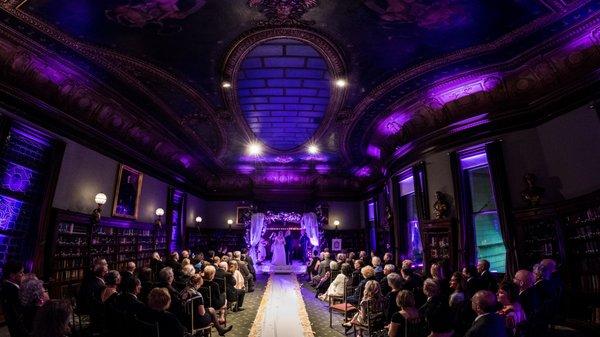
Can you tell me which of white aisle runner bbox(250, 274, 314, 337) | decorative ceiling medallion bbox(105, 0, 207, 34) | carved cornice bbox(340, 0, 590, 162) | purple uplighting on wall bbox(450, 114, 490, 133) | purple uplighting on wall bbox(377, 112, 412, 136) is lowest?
white aisle runner bbox(250, 274, 314, 337)

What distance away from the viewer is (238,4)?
5.97 m

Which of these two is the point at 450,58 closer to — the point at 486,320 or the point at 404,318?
the point at 404,318

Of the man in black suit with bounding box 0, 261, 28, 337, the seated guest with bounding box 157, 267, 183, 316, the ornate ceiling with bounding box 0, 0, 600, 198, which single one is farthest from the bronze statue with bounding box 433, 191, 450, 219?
the man in black suit with bounding box 0, 261, 28, 337

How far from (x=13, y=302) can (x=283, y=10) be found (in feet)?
20.2

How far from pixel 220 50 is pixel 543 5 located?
6.10 meters

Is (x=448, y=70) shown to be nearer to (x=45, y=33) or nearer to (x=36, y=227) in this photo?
(x=45, y=33)

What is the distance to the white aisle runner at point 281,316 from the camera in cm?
674

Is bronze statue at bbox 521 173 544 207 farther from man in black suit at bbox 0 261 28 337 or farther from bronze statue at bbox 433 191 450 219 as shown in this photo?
man in black suit at bbox 0 261 28 337

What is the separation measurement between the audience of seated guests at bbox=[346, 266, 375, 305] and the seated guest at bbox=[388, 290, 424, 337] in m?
2.51

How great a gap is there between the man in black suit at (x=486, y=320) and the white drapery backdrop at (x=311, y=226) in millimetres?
14896

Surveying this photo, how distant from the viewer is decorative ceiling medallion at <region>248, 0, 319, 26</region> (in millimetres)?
6031

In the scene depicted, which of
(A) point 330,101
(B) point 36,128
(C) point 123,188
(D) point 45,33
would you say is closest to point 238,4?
(D) point 45,33

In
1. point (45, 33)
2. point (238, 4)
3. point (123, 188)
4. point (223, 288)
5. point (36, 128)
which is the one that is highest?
point (238, 4)

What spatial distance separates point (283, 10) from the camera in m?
6.29
